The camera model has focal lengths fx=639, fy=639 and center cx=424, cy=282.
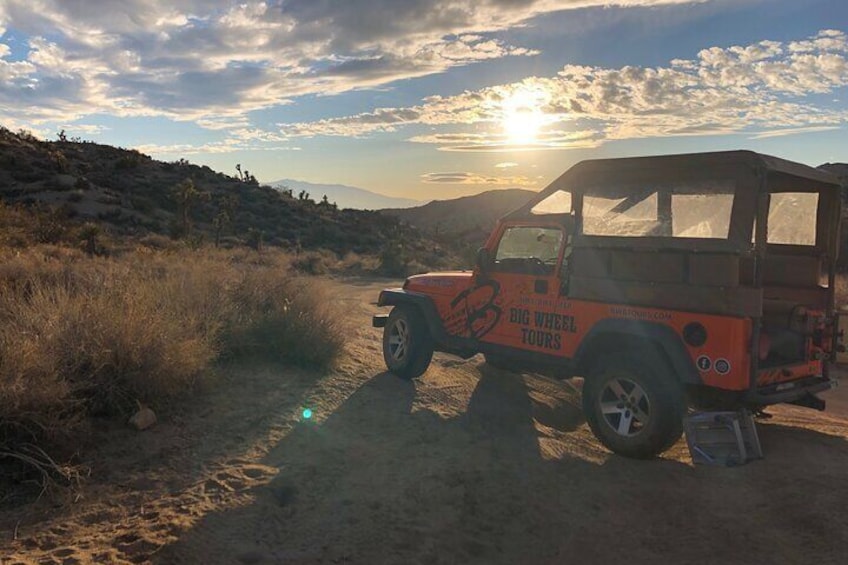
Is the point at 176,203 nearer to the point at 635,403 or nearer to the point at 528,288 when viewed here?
the point at 528,288

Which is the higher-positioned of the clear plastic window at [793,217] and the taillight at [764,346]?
the clear plastic window at [793,217]

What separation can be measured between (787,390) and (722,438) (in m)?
0.82

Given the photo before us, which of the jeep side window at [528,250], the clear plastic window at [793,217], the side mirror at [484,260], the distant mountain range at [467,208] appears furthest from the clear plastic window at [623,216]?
the distant mountain range at [467,208]

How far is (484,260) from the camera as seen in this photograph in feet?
24.4

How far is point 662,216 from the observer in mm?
5918

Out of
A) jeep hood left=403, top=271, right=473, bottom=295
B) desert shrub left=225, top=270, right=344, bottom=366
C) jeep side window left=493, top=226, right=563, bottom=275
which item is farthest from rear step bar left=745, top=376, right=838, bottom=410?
Answer: desert shrub left=225, top=270, right=344, bottom=366

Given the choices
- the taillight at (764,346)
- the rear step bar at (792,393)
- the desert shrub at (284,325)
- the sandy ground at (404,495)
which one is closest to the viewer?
the sandy ground at (404,495)

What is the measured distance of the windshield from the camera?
218 inches

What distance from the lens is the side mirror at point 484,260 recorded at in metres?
7.44

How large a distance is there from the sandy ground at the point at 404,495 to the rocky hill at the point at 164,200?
2576 centimetres

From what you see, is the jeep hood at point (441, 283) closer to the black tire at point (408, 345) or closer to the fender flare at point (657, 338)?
the black tire at point (408, 345)

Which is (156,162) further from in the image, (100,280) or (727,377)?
(727,377)

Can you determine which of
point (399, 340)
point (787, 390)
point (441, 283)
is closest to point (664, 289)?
point (787, 390)

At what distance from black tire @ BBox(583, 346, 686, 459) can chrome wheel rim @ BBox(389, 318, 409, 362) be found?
107 inches
